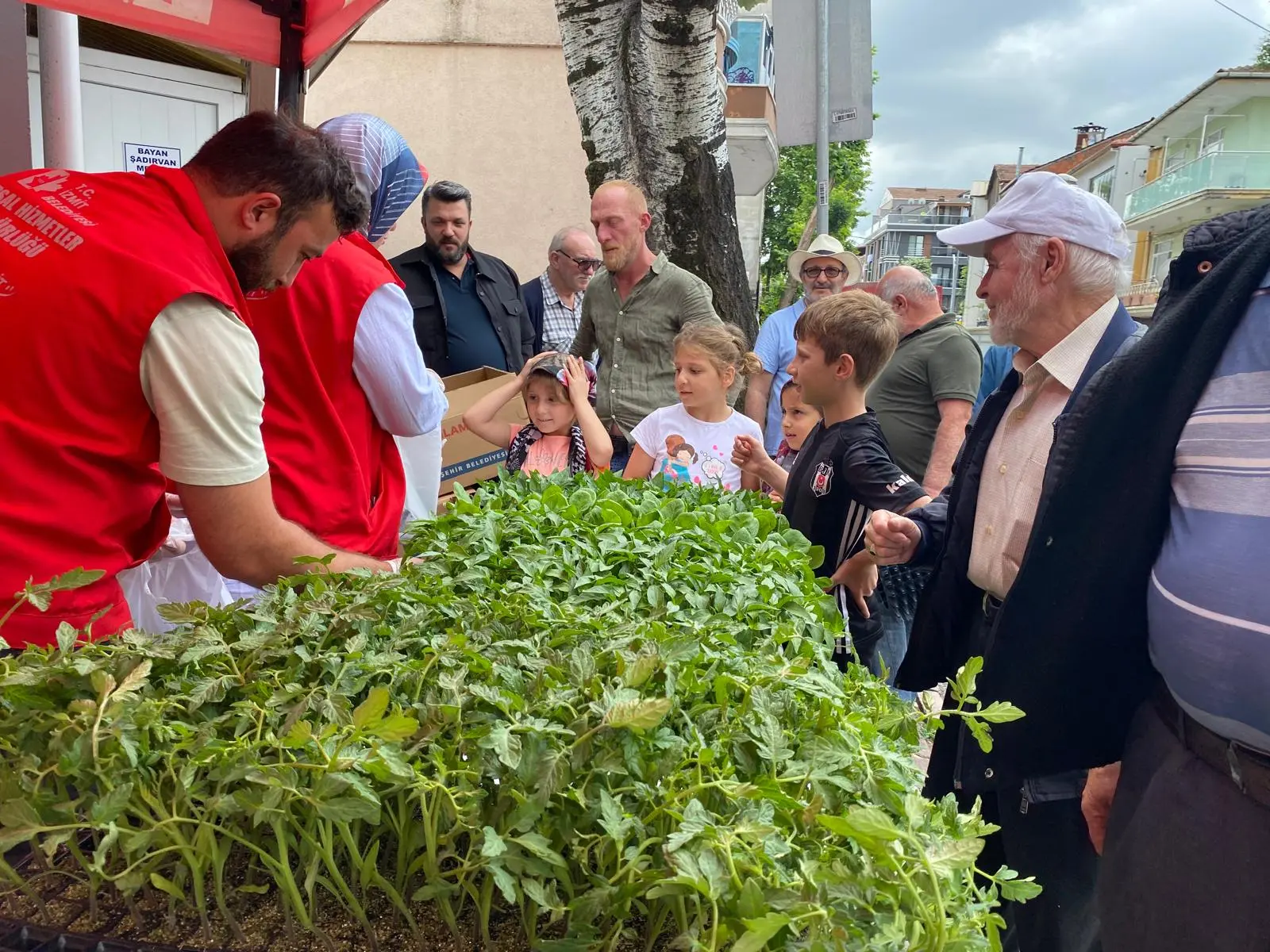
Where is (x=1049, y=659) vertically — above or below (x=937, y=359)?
below

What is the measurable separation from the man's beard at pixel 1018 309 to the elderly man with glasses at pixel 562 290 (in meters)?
4.01

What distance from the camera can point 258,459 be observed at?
1.96m

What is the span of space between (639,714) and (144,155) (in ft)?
25.0

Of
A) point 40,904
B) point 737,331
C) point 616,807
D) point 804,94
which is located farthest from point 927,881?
point 804,94

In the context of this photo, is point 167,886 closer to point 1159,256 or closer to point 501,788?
point 501,788

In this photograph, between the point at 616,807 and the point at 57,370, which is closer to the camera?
the point at 616,807

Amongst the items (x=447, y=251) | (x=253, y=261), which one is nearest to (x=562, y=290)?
(x=447, y=251)

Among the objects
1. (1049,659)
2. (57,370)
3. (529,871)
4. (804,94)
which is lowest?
(1049,659)

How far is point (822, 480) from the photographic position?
131 inches

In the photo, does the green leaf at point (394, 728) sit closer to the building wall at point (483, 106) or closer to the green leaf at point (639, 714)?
the green leaf at point (639, 714)

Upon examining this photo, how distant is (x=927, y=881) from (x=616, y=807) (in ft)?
0.96

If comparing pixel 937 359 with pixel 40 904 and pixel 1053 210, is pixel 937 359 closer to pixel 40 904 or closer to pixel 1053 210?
pixel 1053 210

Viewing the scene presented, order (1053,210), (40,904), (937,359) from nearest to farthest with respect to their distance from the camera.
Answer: (40,904), (1053,210), (937,359)

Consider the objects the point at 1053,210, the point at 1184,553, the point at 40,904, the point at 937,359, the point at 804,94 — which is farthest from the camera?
the point at 804,94
